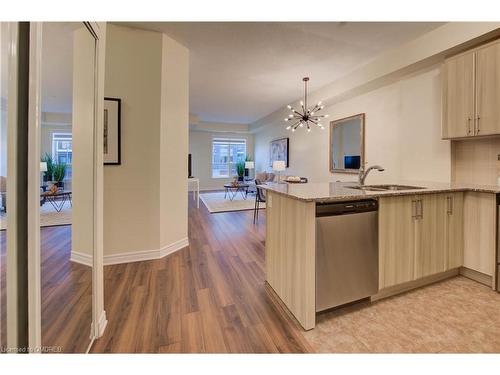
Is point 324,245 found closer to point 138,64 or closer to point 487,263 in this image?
point 487,263

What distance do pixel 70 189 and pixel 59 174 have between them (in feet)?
0.53

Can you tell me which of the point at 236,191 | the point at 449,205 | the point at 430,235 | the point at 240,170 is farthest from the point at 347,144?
the point at 240,170

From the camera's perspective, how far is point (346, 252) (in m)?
1.66

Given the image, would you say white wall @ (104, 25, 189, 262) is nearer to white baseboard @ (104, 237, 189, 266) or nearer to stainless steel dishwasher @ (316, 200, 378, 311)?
white baseboard @ (104, 237, 189, 266)

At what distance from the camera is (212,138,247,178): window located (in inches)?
395

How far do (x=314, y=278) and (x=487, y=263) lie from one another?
187 cm

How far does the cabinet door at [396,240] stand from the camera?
183 centimetres

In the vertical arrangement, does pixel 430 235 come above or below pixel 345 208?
below

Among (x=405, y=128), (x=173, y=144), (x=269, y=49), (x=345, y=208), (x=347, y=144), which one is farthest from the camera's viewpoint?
(x=347, y=144)

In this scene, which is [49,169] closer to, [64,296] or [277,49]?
[64,296]

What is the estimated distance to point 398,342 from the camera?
1438 millimetres

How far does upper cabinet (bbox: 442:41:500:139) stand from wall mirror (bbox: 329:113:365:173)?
1681 millimetres

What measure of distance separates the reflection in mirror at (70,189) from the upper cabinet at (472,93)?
3422 millimetres

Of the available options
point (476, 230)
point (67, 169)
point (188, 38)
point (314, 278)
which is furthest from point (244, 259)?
point (188, 38)
